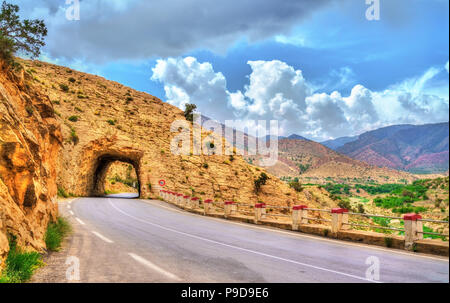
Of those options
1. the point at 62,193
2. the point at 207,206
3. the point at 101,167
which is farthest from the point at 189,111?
the point at 207,206

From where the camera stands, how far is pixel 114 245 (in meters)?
9.04

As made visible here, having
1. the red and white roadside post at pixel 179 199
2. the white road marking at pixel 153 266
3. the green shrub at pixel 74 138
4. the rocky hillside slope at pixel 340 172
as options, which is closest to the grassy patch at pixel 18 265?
the white road marking at pixel 153 266

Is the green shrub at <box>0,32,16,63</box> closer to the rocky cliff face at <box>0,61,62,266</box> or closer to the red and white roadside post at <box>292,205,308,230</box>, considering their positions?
the rocky cliff face at <box>0,61,62,266</box>

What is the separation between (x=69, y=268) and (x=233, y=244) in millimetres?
5199

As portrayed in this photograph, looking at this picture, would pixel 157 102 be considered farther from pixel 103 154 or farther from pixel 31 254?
pixel 31 254

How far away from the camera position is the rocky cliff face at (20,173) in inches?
251

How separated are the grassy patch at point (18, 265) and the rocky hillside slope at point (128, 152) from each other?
34437mm

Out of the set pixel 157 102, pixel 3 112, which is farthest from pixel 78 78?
pixel 3 112

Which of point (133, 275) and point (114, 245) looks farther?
point (114, 245)

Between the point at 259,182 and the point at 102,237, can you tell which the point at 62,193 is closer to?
the point at 102,237

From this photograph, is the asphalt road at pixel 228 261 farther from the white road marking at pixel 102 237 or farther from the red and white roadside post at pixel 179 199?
the red and white roadside post at pixel 179 199

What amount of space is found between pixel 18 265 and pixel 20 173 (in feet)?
9.36

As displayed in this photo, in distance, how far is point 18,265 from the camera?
5602 mm

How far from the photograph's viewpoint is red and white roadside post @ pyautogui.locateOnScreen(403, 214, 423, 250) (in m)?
9.25
